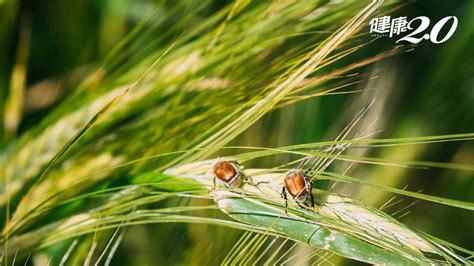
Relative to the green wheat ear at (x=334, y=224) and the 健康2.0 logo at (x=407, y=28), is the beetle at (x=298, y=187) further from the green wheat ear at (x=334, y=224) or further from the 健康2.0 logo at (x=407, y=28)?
the 健康2.0 logo at (x=407, y=28)

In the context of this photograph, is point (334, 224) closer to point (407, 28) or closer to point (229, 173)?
point (229, 173)

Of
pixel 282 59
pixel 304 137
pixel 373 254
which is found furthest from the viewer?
pixel 304 137

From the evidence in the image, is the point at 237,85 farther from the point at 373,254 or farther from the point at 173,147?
the point at 373,254

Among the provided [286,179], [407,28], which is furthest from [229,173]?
[407,28]

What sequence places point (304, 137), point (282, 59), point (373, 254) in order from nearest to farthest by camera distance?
1. point (373, 254)
2. point (282, 59)
3. point (304, 137)

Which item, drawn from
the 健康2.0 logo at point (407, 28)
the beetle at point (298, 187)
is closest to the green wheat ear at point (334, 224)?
the beetle at point (298, 187)

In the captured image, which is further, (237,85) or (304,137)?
(304,137)

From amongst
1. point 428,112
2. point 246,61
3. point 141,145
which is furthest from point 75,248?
point 428,112
